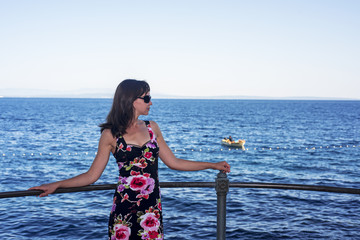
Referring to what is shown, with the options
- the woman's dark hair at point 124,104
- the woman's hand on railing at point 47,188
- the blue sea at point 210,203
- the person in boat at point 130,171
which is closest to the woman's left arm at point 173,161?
the person in boat at point 130,171

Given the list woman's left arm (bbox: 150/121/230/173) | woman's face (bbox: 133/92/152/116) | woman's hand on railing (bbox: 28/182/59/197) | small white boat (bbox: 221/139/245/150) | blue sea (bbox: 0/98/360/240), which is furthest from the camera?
small white boat (bbox: 221/139/245/150)

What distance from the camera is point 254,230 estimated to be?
17.1 metres

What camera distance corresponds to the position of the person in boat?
2.71 metres

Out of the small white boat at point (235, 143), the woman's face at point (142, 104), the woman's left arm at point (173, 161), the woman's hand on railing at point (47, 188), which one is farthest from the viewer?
the small white boat at point (235, 143)

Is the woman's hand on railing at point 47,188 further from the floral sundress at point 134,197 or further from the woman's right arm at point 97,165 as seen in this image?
the floral sundress at point 134,197

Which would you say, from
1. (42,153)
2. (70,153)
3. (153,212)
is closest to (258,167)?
(70,153)

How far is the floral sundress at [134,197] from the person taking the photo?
2705 mm

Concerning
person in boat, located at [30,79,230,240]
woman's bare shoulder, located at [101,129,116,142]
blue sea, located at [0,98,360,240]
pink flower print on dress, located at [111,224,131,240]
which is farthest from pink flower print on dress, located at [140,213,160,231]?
blue sea, located at [0,98,360,240]

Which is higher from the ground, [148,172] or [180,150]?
[148,172]

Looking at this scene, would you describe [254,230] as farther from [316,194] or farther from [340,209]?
[316,194]

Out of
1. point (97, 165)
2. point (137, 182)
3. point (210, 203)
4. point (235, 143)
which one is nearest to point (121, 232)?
point (137, 182)

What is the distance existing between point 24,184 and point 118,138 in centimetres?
2756

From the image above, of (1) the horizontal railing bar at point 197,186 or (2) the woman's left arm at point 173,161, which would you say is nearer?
(1) the horizontal railing bar at point 197,186

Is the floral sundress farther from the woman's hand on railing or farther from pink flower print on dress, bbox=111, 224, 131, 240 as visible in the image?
the woman's hand on railing
